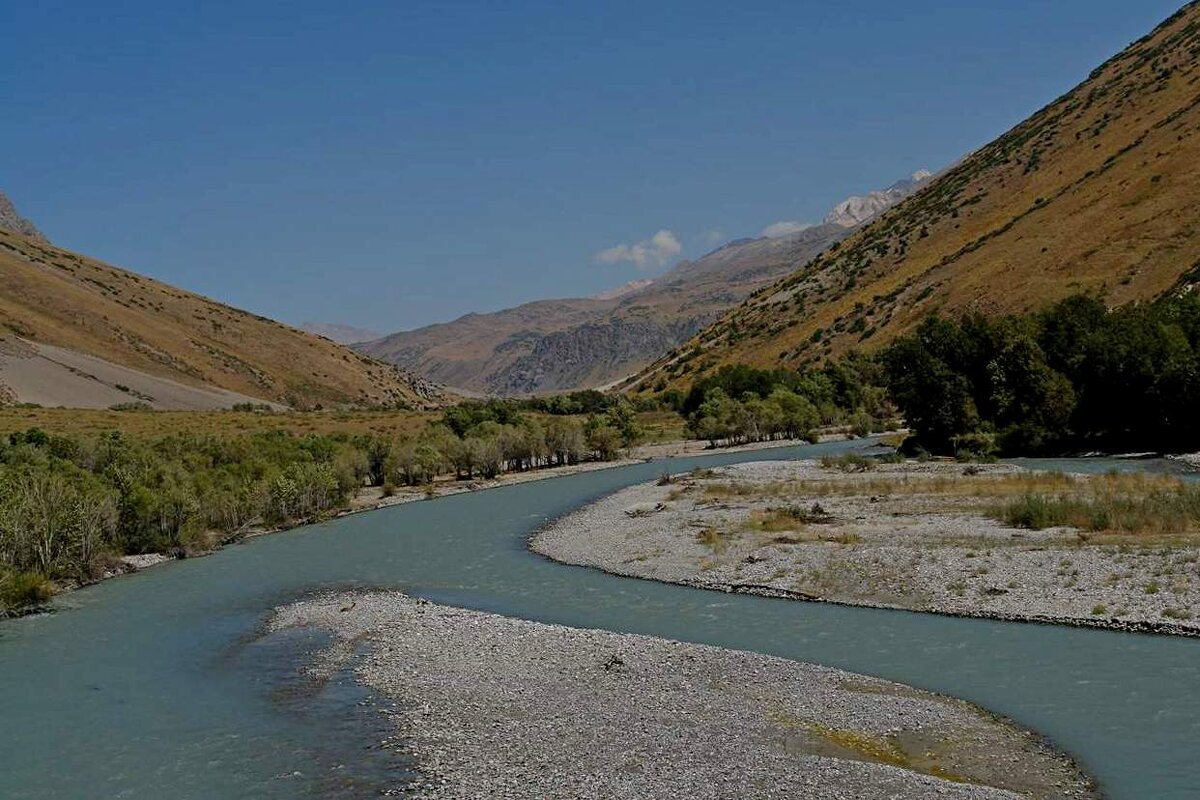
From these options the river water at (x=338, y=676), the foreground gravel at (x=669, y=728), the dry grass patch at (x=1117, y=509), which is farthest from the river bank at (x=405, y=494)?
the dry grass patch at (x=1117, y=509)

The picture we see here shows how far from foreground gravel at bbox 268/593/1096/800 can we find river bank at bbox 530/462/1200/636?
861 centimetres

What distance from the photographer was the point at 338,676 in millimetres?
27438

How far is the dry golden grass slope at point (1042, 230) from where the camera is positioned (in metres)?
120

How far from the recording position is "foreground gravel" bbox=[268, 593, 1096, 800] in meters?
17.8

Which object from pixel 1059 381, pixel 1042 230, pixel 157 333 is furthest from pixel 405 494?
pixel 157 333

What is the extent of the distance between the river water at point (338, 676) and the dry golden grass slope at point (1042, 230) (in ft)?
306

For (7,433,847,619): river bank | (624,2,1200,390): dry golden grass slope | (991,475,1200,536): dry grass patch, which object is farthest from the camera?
(624,2,1200,390): dry golden grass slope

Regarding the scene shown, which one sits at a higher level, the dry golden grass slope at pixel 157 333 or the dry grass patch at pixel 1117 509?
the dry golden grass slope at pixel 157 333

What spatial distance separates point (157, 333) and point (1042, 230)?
468 feet

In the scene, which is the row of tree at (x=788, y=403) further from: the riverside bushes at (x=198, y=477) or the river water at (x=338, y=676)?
the river water at (x=338, y=676)

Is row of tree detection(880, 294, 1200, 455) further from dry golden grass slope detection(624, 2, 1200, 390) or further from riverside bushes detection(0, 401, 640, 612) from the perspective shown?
riverside bushes detection(0, 401, 640, 612)

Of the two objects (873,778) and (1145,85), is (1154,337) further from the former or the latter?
(1145,85)

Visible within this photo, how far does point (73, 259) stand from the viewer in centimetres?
18662

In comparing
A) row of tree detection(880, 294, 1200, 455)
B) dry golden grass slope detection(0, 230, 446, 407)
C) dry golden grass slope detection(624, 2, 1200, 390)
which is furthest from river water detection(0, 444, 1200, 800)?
dry golden grass slope detection(0, 230, 446, 407)
